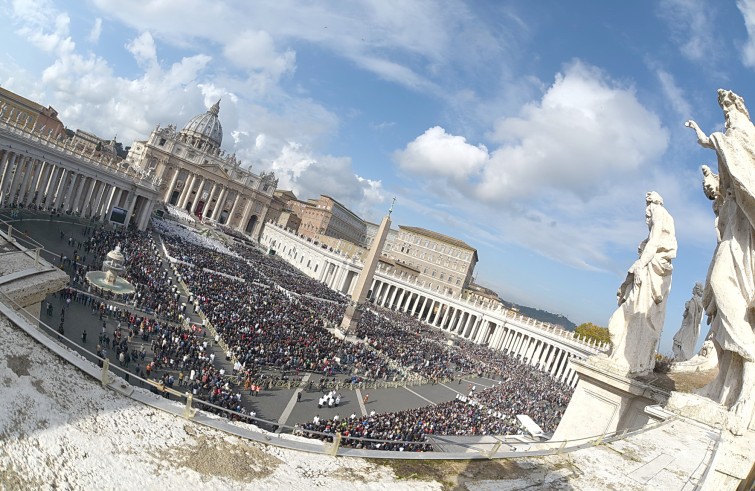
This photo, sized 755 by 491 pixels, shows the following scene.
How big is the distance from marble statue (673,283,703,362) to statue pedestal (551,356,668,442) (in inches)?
164

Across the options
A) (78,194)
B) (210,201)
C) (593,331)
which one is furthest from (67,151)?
(593,331)

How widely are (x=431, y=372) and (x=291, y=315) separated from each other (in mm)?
11779

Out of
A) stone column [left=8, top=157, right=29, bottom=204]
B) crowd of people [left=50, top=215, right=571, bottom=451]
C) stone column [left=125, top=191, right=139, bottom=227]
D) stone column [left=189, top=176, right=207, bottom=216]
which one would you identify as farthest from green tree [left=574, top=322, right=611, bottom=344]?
stone column [left=189, top=176, right=207, bottom=216]

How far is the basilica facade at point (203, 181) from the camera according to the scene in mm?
114438

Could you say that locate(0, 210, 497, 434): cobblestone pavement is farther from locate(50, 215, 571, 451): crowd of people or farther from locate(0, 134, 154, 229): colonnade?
locate(0, 134, 154, 229): colonnade

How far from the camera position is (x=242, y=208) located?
12850 centimetres

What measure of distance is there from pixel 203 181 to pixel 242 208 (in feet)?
41.1

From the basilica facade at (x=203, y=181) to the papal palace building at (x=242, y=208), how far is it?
270 mm

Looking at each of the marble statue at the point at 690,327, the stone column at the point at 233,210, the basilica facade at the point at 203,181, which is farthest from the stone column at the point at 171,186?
the marble statue at the point at 690,327

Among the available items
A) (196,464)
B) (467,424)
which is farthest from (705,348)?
(467,424)

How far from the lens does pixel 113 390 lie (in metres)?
4.42

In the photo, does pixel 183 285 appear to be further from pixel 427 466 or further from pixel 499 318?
pixel 499 318

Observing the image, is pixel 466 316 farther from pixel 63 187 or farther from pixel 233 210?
pixel 233 210

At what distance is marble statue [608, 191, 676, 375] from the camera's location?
7172 millimetres
